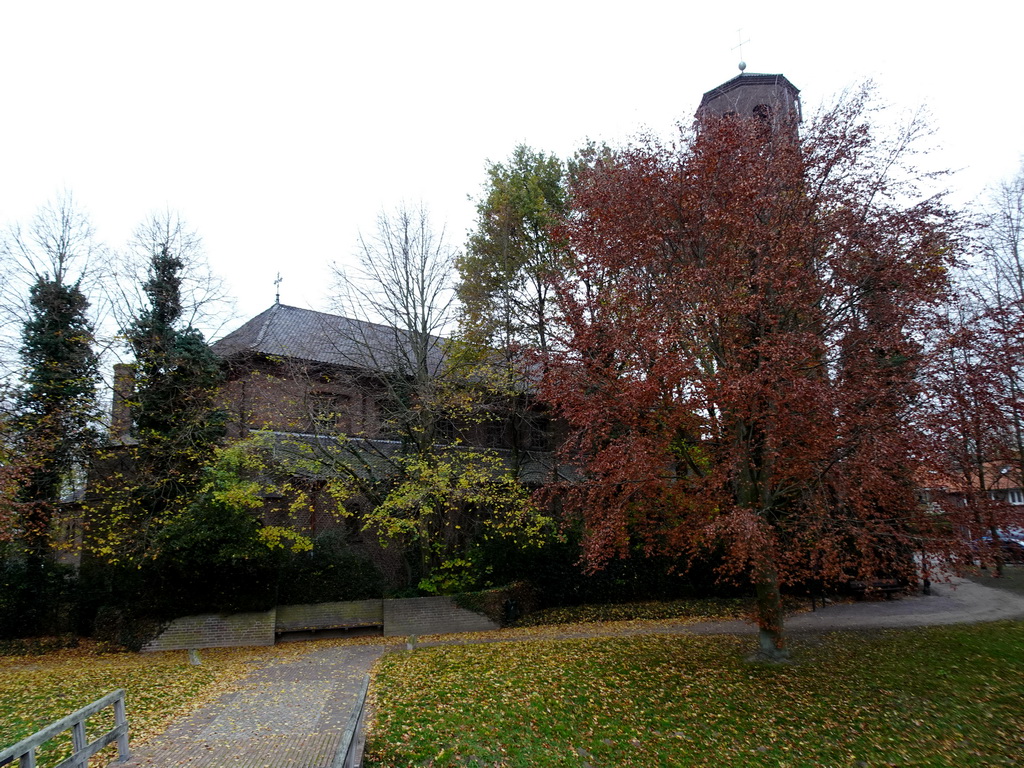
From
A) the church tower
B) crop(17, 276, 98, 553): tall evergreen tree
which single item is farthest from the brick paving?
the church tower

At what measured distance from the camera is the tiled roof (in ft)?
60.8

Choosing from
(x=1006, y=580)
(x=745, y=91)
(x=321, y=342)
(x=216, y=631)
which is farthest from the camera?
(x=745, y=91)

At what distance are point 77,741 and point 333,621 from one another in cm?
1130

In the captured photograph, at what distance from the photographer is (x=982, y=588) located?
866 inches

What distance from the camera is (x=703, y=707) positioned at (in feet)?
29.0

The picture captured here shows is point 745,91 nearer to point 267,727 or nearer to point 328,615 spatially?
point 328,615

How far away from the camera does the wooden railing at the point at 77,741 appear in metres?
4.70

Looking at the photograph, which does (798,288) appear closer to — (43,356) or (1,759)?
(1,759)

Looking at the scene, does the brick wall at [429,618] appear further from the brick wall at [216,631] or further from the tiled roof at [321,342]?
the tiled roof at [321,342]

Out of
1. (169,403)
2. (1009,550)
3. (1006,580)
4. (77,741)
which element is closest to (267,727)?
(77,741)

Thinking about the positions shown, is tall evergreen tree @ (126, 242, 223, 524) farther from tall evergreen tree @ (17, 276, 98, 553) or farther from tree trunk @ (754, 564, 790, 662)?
tree trunk @ (754, 564, 790, 662)

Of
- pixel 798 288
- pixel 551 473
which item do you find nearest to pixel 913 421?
pixel 798 288

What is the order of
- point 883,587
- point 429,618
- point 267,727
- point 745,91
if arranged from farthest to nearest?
point 745,91
point 883,587
point 429,618
point 267,727

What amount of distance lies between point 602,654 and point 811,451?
19.5ft
